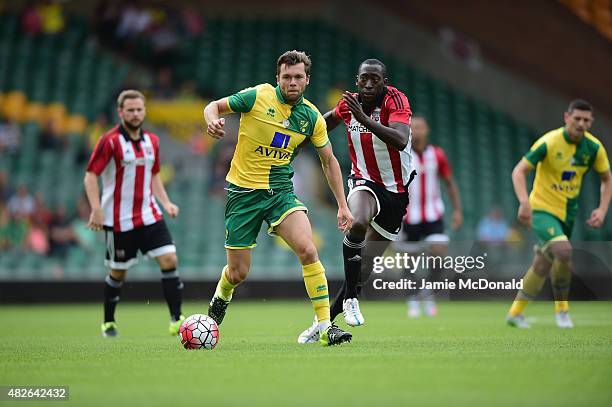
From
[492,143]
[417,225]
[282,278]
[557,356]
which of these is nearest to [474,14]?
[492,143]

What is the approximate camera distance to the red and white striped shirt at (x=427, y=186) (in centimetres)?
1352

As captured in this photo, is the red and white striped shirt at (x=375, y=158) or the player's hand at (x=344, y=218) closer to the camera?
the player's hand at (x=344, y=218)

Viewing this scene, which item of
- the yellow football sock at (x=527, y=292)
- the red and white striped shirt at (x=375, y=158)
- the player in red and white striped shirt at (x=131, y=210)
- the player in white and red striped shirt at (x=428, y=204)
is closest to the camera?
the red and white striped shirt at (x=375, y=158)

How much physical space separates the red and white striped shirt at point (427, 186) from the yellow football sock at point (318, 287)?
226 inches

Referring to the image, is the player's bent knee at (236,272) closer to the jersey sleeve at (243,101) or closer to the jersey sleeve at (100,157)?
the jersey sleeve at (243,101)

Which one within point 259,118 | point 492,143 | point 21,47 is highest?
point 21,47

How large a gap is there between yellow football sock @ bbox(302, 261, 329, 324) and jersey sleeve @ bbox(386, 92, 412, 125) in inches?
54.3

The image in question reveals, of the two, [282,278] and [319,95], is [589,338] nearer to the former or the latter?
[282,278]

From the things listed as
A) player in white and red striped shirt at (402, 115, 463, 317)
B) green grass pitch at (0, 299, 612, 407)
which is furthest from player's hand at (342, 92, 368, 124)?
player in white and red striped shirt at (402, 115, 463, 317)

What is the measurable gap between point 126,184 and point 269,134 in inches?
97.8

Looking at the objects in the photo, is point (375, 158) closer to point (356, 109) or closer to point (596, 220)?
point (356, 109)

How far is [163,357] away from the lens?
7305 millimetres

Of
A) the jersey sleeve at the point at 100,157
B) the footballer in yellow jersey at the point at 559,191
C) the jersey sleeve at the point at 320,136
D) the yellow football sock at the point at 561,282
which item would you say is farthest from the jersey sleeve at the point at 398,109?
the yellow football sock at the point at 561,282

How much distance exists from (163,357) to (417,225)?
22.5ft
